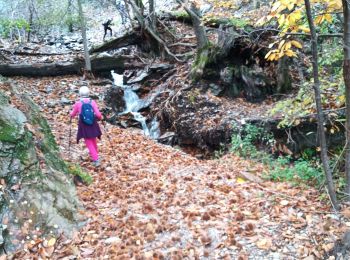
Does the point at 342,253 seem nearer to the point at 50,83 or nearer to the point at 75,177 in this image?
the point at 75,177

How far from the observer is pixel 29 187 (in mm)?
4953

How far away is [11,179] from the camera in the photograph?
16.0 feet

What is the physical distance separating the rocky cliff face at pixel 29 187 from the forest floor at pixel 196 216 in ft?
0.99

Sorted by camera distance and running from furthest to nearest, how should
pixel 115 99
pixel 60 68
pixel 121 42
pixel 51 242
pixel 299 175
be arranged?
1. pixel 121 42
2. pixel 60 68
3. pixel 115 99
4. pixel 299 175
5. pixel 51 242

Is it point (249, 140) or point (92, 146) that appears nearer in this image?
point (92, 146)

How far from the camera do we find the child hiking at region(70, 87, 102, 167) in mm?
7469

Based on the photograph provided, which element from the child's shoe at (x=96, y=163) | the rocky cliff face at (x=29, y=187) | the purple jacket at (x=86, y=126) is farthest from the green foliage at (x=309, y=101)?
the rocky cliff face at (x=29, y=187)

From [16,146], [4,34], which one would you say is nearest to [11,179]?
[16,146]

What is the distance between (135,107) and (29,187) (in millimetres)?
9102

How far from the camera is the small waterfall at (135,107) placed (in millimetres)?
12505

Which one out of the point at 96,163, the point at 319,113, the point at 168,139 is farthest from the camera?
the point at 168,139

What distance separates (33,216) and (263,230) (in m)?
→ 2.95

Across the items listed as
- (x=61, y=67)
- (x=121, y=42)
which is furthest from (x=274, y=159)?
(x=121, y=42)

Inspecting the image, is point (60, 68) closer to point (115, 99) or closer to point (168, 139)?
point (115, 99)
